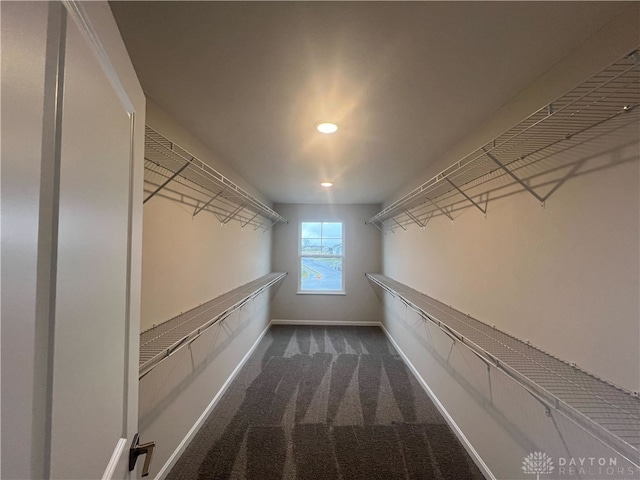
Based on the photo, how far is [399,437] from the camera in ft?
6.43

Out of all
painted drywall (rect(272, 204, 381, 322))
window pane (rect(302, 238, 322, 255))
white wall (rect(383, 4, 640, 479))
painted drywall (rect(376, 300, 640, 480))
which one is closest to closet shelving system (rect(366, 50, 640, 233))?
white wall (rect(383, 4, 640, 479))

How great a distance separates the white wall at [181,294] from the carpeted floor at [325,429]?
23 cm

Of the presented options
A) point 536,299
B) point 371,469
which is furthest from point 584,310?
point 371,469

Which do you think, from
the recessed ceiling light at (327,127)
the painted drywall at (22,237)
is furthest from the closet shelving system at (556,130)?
the painted drywall at (22,237)

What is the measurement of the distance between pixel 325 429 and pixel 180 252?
1.66 meters

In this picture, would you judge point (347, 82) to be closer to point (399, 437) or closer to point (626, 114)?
point (626, 114)

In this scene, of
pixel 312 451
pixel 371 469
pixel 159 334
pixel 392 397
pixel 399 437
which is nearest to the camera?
pixel 159 334

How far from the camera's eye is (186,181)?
1.88m

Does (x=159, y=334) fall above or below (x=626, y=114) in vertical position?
below

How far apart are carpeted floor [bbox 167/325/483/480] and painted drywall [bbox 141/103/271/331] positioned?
0.96 meters

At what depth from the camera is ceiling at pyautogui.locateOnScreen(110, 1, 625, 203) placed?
908 millimetres

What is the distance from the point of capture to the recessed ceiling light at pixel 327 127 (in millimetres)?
1714

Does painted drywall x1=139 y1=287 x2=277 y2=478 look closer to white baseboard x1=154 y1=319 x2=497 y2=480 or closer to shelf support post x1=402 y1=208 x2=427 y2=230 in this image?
white baseboard x1=154 y1=319 x2=497 y2=480

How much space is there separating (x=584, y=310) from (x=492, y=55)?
1.07 metres
